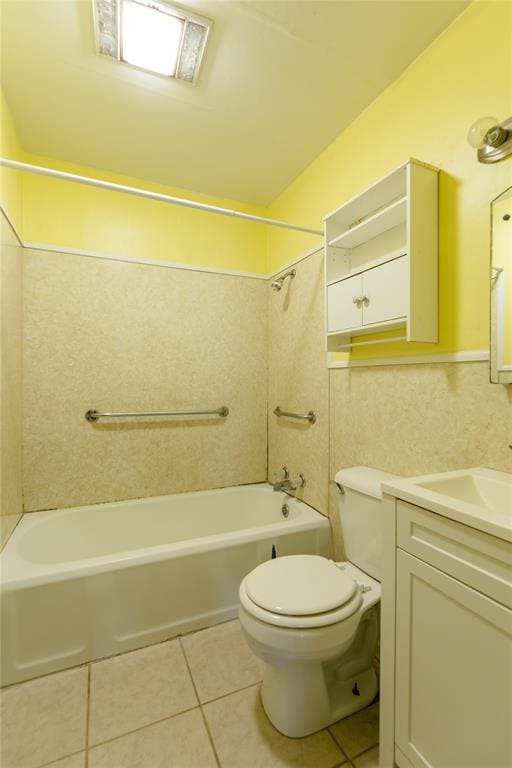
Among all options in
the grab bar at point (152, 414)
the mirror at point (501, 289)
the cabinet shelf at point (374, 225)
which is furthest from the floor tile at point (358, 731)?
the cabinet shelf at point (374, 225)

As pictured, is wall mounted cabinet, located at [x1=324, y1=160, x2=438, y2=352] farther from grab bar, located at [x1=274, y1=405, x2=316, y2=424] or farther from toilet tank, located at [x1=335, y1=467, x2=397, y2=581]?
toilet tank, located at [x1=335, y1=467, x2=397, y2=581]

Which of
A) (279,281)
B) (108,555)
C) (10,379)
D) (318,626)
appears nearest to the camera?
(318,626)

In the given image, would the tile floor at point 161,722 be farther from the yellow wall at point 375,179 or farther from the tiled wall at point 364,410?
the yellow wall at point 375,179

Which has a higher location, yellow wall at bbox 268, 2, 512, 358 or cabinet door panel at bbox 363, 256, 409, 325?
yellow wall at bbox 268, 2, 512, 358

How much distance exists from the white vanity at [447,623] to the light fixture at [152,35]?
5.76 feet

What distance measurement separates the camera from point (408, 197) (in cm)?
120

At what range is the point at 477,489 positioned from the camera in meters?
1.02

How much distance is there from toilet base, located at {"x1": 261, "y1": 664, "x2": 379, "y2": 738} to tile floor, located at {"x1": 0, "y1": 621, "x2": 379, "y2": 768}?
0.03 meters

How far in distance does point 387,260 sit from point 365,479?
2.88 ft

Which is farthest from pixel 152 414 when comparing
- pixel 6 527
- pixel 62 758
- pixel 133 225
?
pixel 62 758

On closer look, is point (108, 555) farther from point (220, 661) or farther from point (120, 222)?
point (120, 222)

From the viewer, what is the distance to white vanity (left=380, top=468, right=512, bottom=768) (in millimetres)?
695

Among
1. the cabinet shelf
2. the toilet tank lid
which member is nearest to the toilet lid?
the toilet tank lid

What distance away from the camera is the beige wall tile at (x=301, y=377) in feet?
6.38
